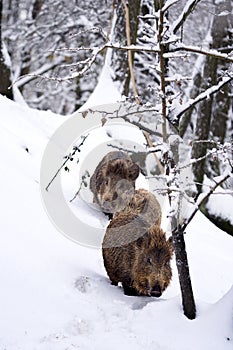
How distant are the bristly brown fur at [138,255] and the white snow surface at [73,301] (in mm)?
103

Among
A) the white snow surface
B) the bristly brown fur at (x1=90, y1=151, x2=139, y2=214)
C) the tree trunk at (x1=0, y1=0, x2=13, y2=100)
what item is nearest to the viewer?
the white snow surface

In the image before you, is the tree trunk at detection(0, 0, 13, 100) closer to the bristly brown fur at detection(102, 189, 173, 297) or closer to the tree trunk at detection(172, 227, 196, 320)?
the bristly brown fur at detection(102, 189, 173, 297)

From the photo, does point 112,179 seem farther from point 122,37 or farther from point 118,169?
point 122,37

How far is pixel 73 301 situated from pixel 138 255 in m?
0.64

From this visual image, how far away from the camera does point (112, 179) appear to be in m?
5.31

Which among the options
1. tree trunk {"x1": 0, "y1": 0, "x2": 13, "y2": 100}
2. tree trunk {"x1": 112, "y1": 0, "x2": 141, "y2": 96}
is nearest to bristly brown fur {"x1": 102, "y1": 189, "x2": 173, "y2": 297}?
tree trunk {"x1": 112, "y1": 0, "x2": 141, "y2": 96}

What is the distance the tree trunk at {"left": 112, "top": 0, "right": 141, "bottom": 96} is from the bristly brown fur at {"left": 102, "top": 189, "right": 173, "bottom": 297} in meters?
4.59

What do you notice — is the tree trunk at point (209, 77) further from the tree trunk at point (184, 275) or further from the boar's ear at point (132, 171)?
the tree trunk at point (184, 275)

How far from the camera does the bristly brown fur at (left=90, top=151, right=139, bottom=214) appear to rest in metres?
5.10

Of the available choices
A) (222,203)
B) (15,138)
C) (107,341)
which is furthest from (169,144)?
(222,203)

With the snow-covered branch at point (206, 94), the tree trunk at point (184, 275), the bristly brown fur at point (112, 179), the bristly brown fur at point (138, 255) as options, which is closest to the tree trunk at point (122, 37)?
the bristly brown fur at point (112, 179)

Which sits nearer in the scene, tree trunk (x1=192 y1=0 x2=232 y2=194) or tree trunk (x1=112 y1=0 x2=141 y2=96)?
tree trunk (x1=112 y1=0 x2=141 y2=96)

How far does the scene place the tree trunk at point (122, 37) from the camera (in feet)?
25.1

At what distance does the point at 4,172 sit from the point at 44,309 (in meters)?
2.03
